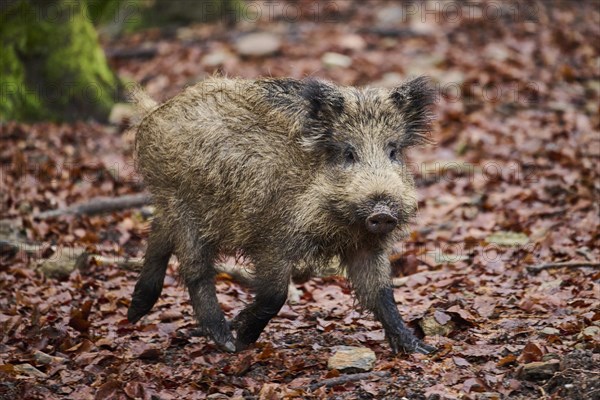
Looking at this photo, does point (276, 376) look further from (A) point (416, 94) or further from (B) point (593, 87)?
(B) point (593, 87)

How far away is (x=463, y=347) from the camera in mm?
6070

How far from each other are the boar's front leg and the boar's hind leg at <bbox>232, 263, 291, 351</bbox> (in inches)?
21.3

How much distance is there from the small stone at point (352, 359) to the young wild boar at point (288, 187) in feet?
0.80

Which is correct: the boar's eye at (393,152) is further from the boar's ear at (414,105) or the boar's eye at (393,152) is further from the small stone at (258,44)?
the small stone at (258,44)

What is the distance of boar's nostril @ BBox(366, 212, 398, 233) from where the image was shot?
225 inches

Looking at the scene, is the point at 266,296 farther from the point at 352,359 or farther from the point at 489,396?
the point at 489,396

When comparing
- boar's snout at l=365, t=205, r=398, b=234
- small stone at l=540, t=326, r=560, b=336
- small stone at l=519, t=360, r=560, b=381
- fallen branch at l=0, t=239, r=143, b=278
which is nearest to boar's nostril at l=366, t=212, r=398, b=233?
boar's snout at l=365, t=205, r=398, b=234

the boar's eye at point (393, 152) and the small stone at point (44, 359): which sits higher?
the boar's eye at point (393, 152)

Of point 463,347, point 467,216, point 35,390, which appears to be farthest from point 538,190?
point 35,390

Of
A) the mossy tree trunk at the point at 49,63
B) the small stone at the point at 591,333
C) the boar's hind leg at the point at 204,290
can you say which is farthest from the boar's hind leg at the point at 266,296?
the mossy tree trunk at the point at 49,63

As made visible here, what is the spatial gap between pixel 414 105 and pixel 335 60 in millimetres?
8555

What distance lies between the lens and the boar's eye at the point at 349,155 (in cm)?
626

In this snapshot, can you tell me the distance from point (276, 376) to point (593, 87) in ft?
31.2

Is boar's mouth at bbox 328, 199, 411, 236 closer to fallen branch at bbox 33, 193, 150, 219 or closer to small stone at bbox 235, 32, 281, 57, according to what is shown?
fallen branch at bbox 33, 193, 150, 219
